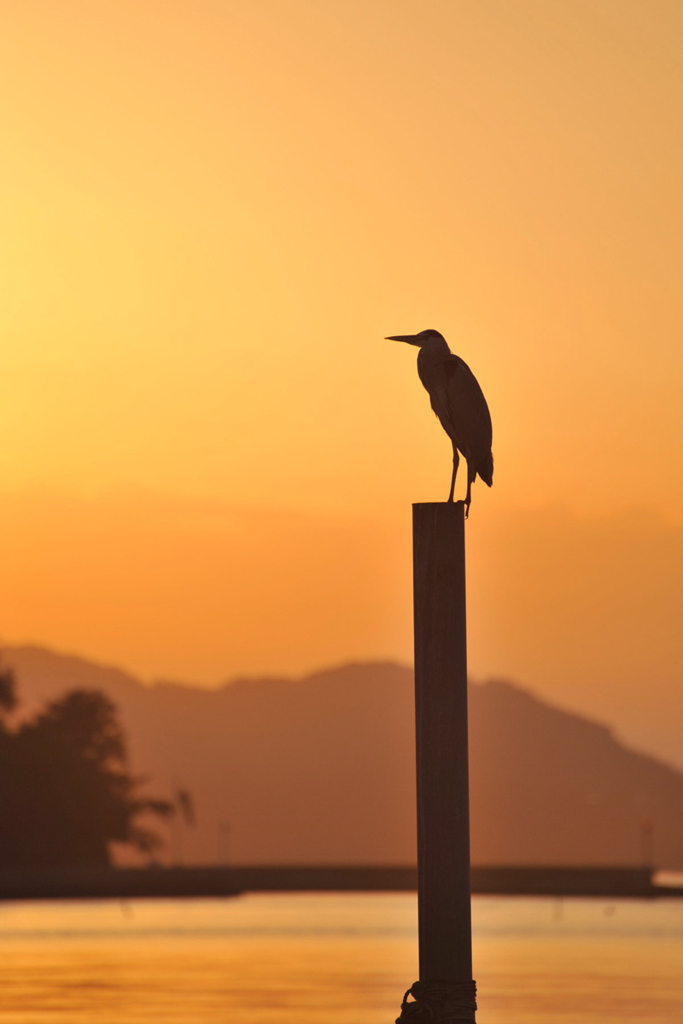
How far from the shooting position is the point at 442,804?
1045 centimetres

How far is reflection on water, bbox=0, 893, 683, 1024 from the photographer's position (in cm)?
6606

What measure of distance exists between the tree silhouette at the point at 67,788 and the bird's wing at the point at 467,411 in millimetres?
124844

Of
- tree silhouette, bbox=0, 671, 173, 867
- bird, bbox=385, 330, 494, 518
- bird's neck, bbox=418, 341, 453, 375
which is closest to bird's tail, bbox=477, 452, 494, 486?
bird, bbox=385, 330, 494, 518

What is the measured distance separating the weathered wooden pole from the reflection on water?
169 feet

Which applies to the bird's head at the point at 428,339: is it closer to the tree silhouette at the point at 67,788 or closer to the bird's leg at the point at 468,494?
the bird's leg at the point at 468,494

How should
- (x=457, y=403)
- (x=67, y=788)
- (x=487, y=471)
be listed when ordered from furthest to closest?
(x=67, y=788) → (x=487, y=471) → (x=457, y=403)

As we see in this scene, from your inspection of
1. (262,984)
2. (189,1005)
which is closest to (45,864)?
(262,984)

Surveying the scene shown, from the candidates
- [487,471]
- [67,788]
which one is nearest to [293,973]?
[67,788]

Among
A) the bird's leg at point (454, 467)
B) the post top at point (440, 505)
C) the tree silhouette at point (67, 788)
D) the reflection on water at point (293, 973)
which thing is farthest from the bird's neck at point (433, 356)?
the tree silhouette at point (67, 788)

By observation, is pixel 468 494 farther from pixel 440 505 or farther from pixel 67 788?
pixel 67 788

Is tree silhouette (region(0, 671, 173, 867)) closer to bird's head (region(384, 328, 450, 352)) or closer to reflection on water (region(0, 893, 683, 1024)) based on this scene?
reflection on water (region(0, 893, 683, 1024))

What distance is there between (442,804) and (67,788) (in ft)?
464

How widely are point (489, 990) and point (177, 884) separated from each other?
108m

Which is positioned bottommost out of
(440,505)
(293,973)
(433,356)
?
(293,973)
